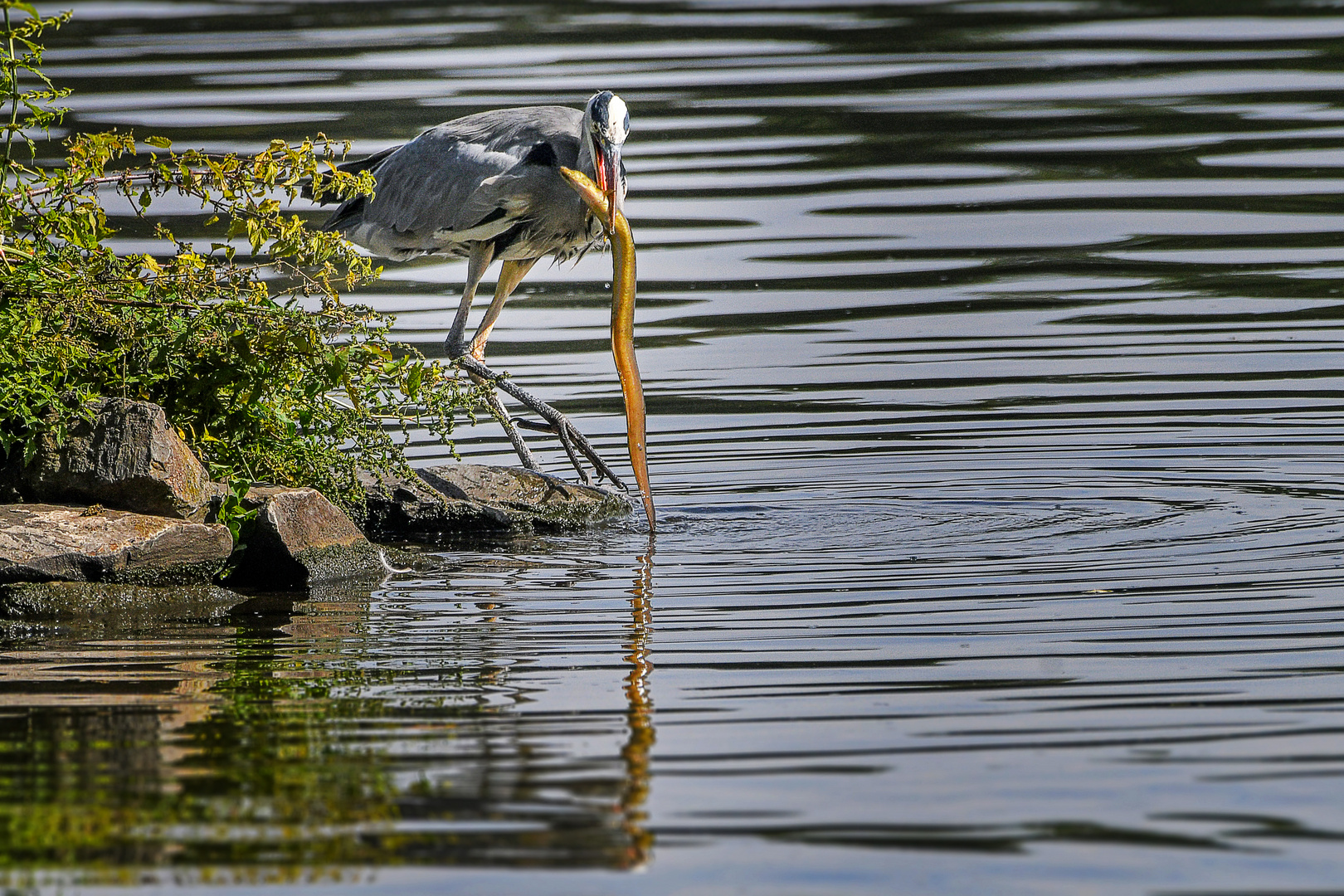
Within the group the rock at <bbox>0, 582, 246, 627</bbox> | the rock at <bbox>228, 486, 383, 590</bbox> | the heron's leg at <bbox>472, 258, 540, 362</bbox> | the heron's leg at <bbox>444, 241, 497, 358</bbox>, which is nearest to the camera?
the rock at <bbox>0, 582, 246, 627</bbox>

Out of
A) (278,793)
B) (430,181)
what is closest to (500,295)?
(430,181)

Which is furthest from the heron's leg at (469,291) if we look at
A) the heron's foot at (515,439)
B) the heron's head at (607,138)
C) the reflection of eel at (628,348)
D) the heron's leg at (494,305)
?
the reflection of eel at (628,348)

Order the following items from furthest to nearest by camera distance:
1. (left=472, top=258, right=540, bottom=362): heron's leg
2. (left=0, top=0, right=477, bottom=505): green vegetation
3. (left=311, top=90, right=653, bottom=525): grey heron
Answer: (left=472, top=258, right=540, bottom=362): heron's leg, (left=311, top=90, right=653, bottom=525): grey heron, (left=0, top=0, right=477, bottom=505): green vegetation

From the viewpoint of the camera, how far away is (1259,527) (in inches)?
285

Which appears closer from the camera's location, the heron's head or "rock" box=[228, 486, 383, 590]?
"rock" box=[228, 486, 383, 590]

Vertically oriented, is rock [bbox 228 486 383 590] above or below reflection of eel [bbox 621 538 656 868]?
above

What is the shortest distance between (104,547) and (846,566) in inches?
103

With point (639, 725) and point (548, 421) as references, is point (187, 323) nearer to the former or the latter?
point (548, 421)

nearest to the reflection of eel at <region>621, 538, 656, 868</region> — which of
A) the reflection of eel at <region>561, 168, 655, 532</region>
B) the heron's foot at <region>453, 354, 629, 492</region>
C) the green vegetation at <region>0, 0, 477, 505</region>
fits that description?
the reflection of eel at <region>561, 168, 655, 532</region>

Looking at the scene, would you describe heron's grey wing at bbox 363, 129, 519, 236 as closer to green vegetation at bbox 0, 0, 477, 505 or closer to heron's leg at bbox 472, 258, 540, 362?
heron's leg at bbox 472, 258, 540, 362

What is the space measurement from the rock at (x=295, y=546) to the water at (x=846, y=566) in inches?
8.9

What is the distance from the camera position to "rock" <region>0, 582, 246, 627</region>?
20.7 ft

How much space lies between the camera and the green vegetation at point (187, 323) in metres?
6.68

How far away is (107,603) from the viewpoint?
6.41 meters
